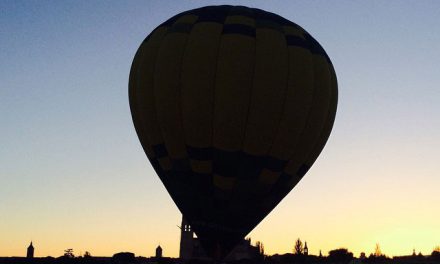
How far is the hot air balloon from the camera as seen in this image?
67.3 feet

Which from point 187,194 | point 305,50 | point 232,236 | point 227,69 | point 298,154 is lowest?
point 232,236

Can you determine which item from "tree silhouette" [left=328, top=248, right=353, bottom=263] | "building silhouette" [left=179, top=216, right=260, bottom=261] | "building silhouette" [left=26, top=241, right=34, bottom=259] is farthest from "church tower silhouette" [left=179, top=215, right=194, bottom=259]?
"tree silhouette" [left=328, top=248, right=353, bottom=263]

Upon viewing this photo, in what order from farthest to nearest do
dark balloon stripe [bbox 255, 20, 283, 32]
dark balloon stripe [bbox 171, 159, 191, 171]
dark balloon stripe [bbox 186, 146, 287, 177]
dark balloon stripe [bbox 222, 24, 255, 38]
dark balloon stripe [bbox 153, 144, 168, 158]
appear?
dark balloon stripe [bbox 255, 20, 283, 32]
dark balloon stripe [bbox 153, 144, 168, 158]
dark balloon stripe [bbox 222, 24, 255, 38]
dark balloon stripe [bbox 171, 159, 191, 171]
dark balloon stripe [bbox 186, 146, 287, 177]

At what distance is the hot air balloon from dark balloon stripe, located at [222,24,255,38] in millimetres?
42

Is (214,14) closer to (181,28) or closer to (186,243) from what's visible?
(181,28)

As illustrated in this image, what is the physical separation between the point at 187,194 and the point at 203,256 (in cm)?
6344

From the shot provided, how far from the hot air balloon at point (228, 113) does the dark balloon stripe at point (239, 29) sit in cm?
4

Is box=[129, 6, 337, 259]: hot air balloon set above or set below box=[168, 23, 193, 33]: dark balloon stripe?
below

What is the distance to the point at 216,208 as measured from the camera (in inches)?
835

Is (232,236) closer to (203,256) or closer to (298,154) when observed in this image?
(298,154)

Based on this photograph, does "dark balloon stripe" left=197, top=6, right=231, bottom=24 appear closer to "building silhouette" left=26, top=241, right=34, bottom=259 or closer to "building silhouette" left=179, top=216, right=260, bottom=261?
"building silhouette" left=179, top=216, right=260, bottom=261

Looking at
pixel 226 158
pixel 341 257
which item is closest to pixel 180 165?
pixel 226 158

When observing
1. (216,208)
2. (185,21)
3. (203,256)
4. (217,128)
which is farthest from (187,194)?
(203,256)

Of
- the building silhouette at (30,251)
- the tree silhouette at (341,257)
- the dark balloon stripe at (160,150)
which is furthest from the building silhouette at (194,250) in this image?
the dark balloon stripe at (160,150)
